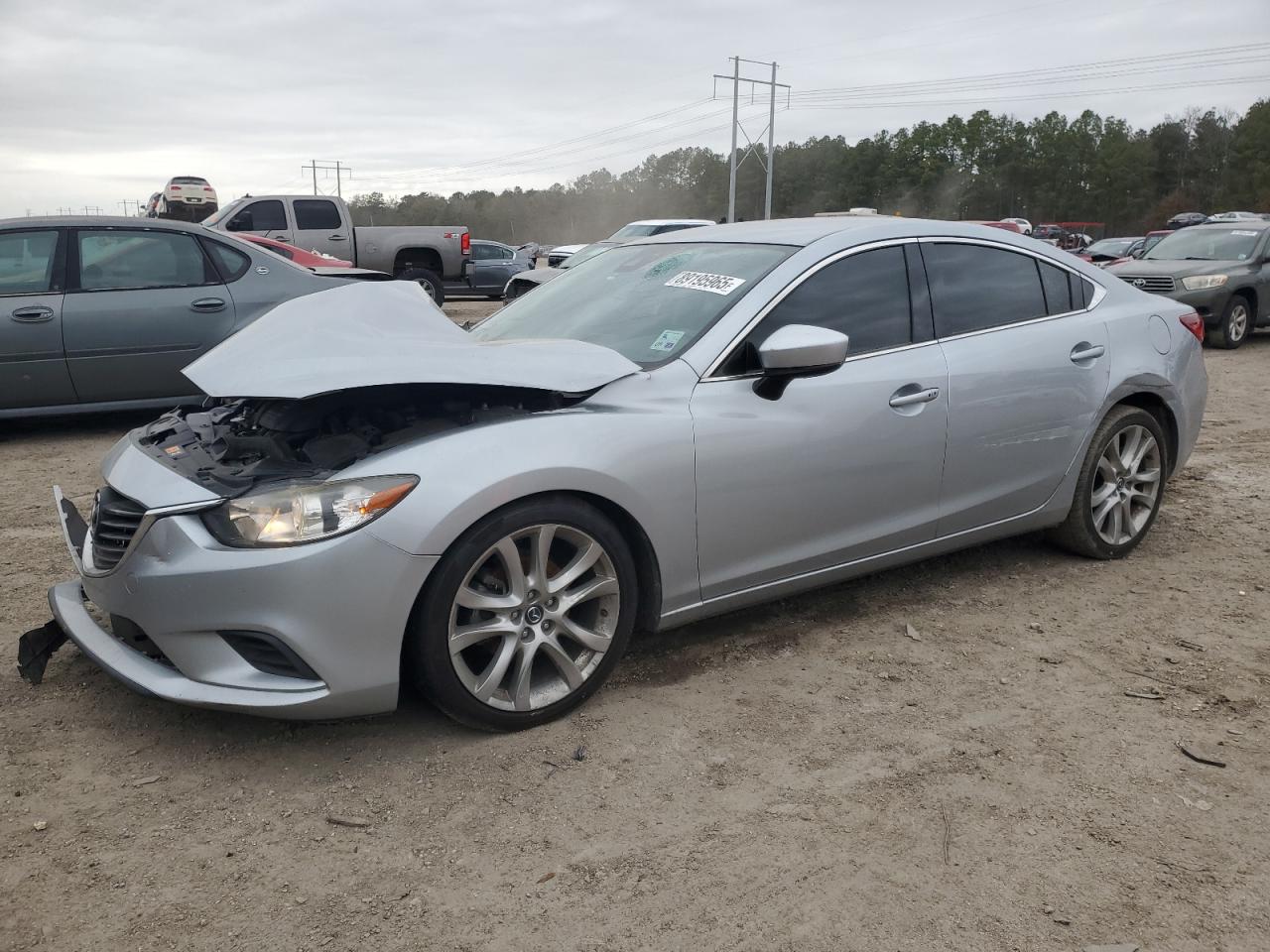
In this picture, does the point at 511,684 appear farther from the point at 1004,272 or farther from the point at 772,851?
the point at 1004,272

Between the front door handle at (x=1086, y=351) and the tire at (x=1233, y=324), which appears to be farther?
the tire at (x=1233, y=324)

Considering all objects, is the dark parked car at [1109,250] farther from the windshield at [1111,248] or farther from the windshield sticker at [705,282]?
the windshield sticker at [705,282]

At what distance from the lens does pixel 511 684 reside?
9.77 ft

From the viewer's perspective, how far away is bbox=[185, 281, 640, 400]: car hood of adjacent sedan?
113 inches

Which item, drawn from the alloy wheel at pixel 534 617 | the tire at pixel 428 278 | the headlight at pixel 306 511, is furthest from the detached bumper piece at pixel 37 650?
the tire at pixel 428 278

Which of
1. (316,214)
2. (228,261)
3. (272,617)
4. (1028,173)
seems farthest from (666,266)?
(1028,173)

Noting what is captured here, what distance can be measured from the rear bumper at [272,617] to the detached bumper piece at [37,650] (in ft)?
2.04

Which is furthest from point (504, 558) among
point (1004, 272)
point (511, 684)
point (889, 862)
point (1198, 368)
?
point (1198, 368)

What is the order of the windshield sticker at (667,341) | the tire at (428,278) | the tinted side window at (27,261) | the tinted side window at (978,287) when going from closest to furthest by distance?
1. the windshield sticker at (667,341)
2. the tinted side window at (978,287)
3. the tinted side window at (27,261)
4. the tire at (428,278)

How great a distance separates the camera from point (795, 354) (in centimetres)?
323

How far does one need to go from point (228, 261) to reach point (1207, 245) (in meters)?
12.0

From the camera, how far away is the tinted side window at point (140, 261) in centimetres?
705

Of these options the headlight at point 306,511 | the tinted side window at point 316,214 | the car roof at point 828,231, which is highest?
the tinted side window at point 316,214

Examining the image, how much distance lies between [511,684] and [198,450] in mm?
1224
